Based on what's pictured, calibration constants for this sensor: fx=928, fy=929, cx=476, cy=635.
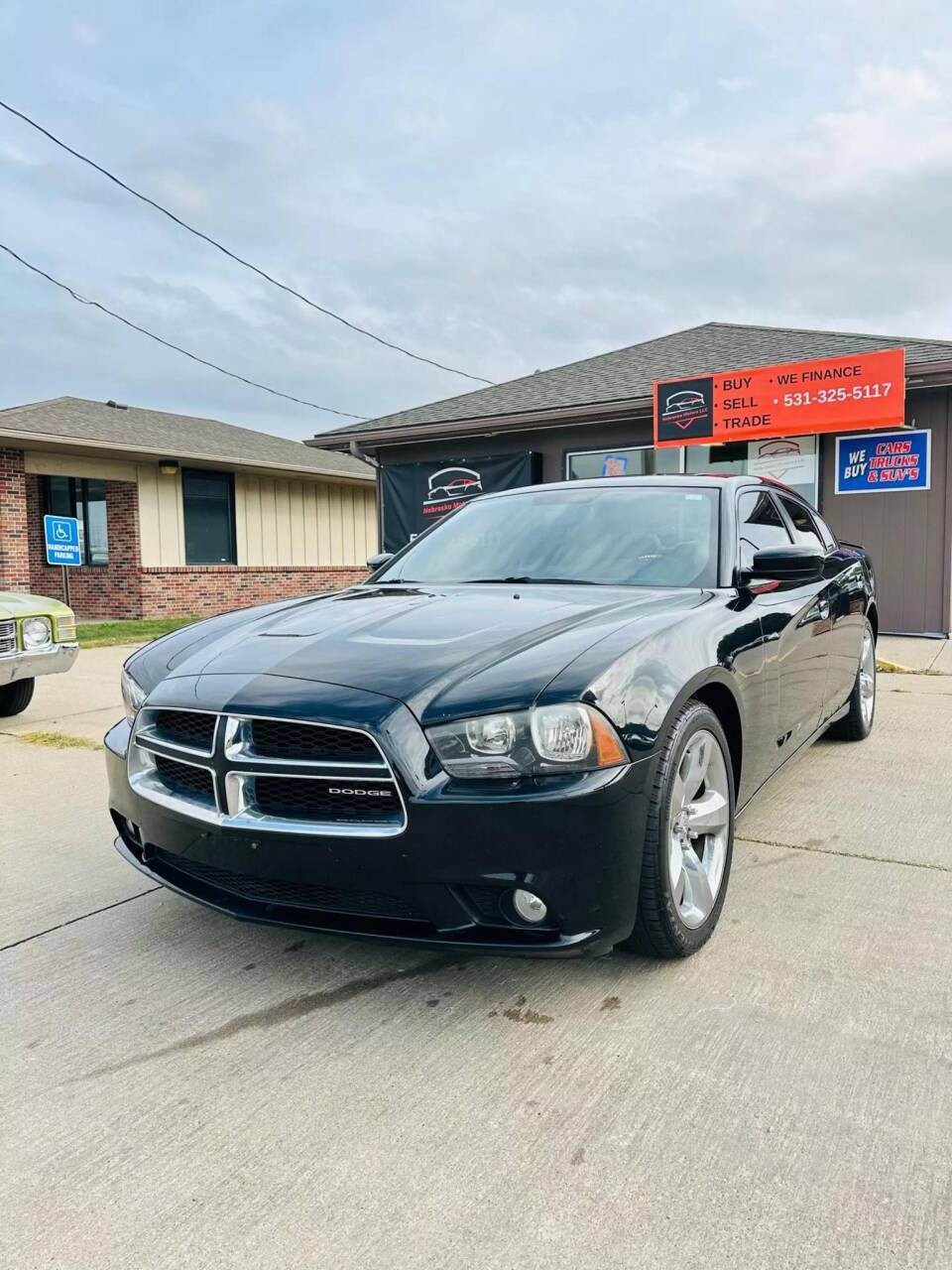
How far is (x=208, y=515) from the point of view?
724 inches

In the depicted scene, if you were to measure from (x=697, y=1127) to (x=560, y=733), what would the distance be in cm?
88

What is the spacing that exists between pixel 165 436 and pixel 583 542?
16058mm

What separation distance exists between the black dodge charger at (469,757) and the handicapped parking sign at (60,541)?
12.3 metres

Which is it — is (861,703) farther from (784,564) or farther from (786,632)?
(784,564)

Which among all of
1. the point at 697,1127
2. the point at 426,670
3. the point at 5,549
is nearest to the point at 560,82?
the point at 5,549

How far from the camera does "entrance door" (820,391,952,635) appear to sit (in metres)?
10.5

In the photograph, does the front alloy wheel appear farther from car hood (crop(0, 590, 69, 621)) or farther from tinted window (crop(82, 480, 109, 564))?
A: tinted window (crop(82, 480, 109, 564))

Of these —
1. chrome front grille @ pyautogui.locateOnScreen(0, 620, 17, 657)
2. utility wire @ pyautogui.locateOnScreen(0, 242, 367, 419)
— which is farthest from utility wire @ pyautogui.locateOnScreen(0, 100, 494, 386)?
chrome front grille @ pyautogui.locateOnScreen(0, 620, 17, 657)

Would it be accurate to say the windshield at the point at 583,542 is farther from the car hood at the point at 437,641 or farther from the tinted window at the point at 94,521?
the tinted window at the point at 94,521

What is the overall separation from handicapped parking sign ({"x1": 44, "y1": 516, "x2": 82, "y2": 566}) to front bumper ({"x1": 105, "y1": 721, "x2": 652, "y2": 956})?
43.5ft

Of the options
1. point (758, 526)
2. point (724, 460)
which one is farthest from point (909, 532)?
point (758, 526)

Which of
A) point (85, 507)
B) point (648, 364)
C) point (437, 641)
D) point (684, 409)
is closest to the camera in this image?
point (437, 641)

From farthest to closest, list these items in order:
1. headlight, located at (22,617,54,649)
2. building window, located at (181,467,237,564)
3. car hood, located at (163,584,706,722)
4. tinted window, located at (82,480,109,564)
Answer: building window, located at (181,467,237,564) < tinted window, located at (82,480,109,564) < headlight, located at (22,617,54,649) < car hood, located at (163,584,706,722)

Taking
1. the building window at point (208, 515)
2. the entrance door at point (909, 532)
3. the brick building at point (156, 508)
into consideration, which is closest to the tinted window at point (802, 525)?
the entrance door at point (909, 532)
